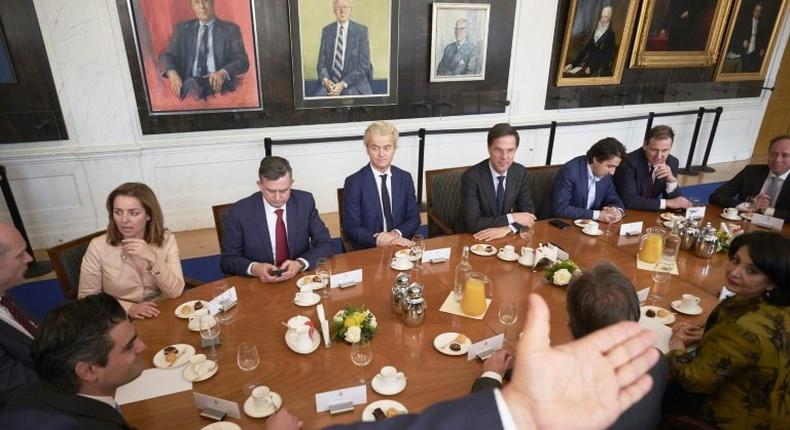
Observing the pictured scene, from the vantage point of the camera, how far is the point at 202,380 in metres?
1.67

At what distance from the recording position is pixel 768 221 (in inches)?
127

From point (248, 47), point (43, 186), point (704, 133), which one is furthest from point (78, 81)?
point (704, 133)

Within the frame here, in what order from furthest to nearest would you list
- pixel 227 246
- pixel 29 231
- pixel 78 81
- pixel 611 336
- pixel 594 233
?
1. pixel 29 231
2. pixel 78 81
3. pixel 594 233
4. pixel 227 246
5. pixel 611 336

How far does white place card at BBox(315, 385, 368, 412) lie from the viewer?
150cm

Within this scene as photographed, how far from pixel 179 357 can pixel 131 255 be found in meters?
0.90

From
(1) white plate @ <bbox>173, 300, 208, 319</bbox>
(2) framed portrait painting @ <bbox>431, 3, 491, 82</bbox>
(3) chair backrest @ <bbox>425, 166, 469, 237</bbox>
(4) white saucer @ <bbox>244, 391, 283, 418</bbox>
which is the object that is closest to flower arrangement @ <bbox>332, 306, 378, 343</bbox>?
(4) white saucer @ <bbox>244, 391, 283, 418</bbox>

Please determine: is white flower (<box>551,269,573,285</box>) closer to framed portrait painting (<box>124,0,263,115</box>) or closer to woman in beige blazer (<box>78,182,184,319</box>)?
woman in beige blazer (<box>78,182,184,319</box>)

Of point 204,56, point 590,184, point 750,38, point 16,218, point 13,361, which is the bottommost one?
point 16,218

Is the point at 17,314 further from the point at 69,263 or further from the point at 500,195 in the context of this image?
the point at 500,195

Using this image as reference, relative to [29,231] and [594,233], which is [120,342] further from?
[29,231]

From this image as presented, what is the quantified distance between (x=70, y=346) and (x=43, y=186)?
4.06 m

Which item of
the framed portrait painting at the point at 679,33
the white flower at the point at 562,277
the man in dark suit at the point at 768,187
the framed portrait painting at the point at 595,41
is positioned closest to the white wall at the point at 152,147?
the framed portrait painting at the point at 595,41

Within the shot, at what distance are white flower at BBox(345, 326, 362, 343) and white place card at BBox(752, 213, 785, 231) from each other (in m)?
3.23

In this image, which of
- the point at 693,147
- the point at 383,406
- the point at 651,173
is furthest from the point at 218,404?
the point at 693,147
